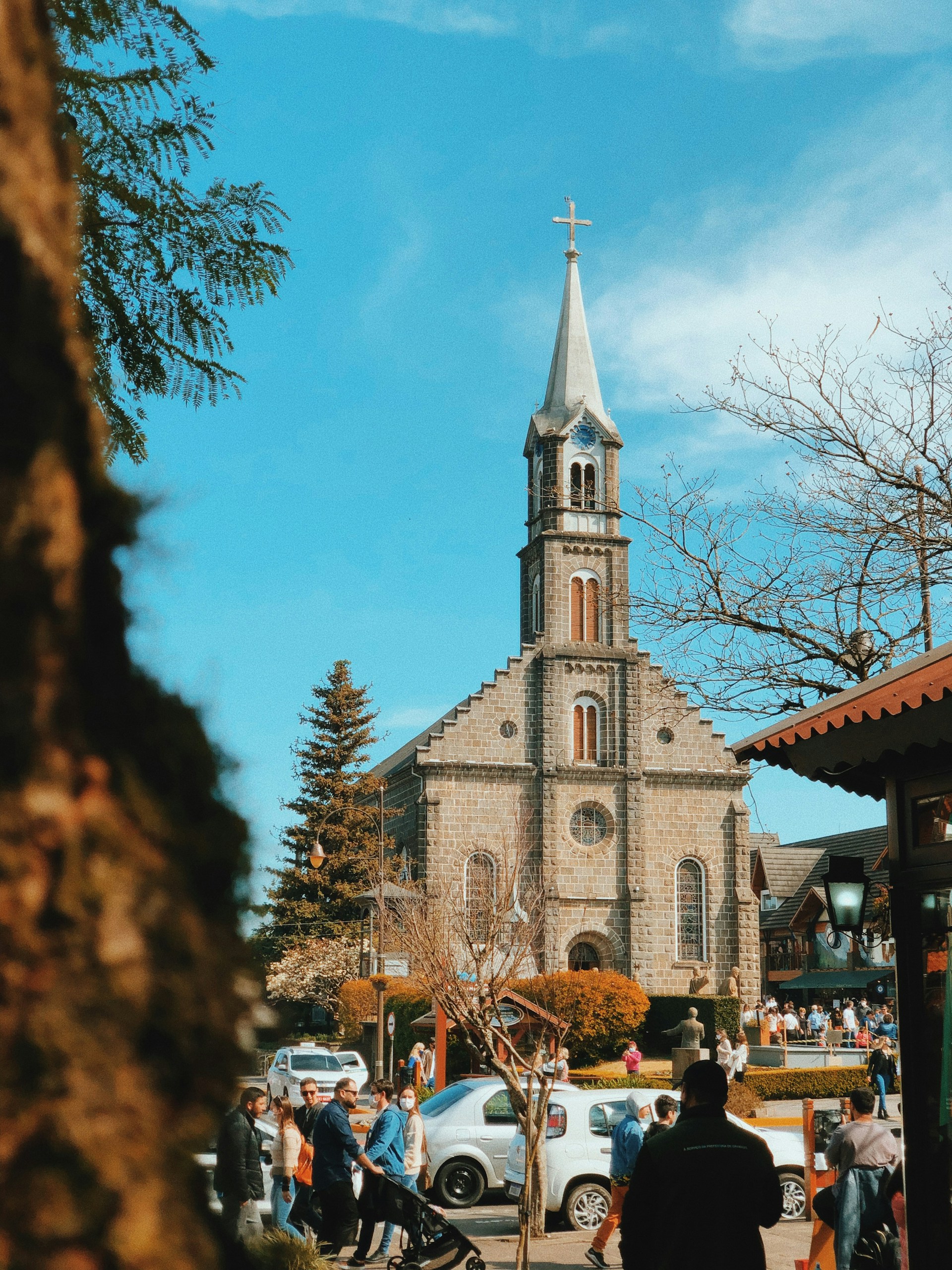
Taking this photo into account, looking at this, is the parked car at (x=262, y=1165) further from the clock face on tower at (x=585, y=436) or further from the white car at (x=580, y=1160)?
the clock face on tower at (x=585, y=436)

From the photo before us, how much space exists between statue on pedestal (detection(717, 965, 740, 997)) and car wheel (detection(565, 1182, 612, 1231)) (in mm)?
27338

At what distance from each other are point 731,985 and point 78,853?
42.2m

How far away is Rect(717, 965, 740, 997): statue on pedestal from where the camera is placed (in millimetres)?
40906

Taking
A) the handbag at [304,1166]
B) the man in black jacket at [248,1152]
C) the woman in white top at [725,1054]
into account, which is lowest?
the woman in white top at [725,1054]

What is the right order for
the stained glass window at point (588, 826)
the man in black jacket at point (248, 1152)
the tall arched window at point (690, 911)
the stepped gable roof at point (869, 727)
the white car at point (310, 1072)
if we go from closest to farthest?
the man in black jacket at point (248, 1152), the stepped gable roof at point (869, 727), the white car at point (310, 1072), the tall arched window at point (690, 911), the stained glass window at point (588, 826)

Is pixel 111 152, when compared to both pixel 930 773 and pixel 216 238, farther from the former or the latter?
pixel 930 773

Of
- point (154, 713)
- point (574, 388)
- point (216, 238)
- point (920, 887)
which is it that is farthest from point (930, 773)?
point (574, 388)

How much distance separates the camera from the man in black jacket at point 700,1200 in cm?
476

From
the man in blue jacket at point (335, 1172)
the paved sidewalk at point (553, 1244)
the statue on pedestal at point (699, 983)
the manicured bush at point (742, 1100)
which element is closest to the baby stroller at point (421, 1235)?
the man in blue jacket at point (335, 1172)

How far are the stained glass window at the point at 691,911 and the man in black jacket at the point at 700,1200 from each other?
42774 mm

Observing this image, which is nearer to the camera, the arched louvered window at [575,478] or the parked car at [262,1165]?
the parked car at [262,1165]

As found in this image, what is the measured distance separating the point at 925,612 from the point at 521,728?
34.9m

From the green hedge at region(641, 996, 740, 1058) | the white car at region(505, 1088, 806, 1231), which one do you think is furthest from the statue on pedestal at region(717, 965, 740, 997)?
the white car at region(505, 1088, 806, 1231)

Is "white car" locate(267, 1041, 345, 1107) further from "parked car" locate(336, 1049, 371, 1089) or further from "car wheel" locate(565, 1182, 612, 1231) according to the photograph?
"car wheel" locate(565, 1182, 612, 1231)
